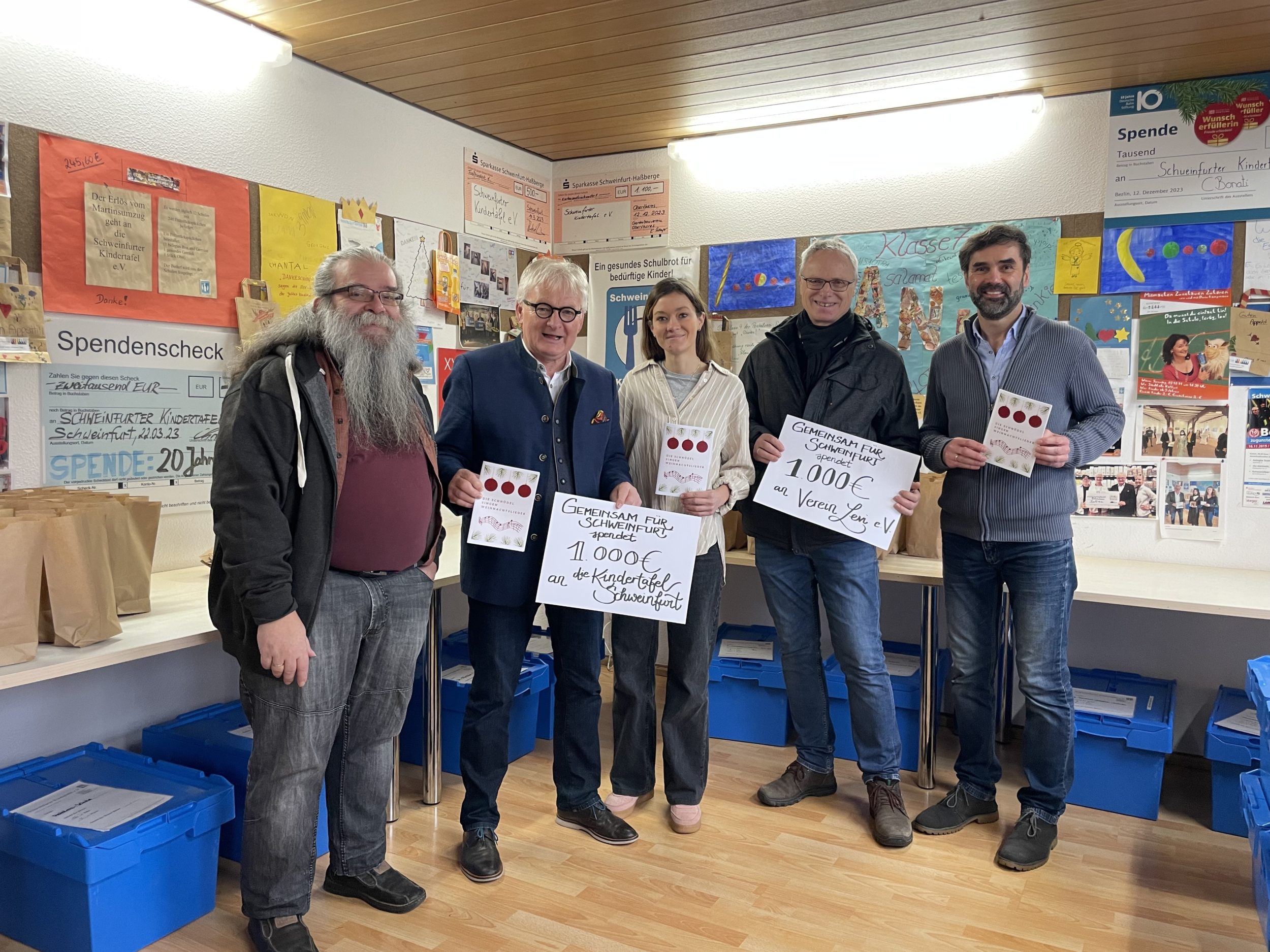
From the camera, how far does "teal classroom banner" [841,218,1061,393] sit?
3.78m

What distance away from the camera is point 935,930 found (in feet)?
7.53

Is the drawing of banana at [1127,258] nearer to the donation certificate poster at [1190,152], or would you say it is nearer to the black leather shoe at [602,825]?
the donation certificate poster at [1190,152]

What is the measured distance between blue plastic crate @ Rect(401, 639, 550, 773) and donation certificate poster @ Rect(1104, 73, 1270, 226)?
9.12 feet

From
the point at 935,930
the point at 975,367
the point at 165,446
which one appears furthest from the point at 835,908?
the point at 165,446

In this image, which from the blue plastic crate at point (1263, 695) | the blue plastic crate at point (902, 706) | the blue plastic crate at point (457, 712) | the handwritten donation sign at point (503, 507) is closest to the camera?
the blue plastic crate at point (1263, 695)

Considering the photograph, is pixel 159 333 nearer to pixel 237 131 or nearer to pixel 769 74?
pixel 237 131

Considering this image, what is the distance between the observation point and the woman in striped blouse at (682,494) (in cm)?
268

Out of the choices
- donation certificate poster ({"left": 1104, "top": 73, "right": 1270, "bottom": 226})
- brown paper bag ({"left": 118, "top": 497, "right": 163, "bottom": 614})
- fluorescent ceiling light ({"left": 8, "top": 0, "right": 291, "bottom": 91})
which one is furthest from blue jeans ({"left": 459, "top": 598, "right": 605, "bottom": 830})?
donation certificate poster ({"left": 1104, "top": 73, "right": 1270, "bottom": 226})

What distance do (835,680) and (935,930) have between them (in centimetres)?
123

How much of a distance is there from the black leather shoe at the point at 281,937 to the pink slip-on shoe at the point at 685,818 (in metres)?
1.10

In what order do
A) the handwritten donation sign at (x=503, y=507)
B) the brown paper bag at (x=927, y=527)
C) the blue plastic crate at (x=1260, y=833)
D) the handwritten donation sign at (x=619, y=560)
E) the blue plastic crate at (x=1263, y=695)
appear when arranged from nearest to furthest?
1. the blue plastic crate at (x=1260, y=833)
2. the blue plastic crate at (x=1263, y=695)
3. the handwritten donation sign at (x=503, y=507)
4. the handwritten donation sign at (x=619, y=560)
5. the brown paper bag at (x=927, y=527)

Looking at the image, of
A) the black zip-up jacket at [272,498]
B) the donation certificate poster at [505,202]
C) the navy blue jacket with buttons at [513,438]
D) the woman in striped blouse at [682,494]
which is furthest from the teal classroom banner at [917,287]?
the black zip-up jacket at [272,498]

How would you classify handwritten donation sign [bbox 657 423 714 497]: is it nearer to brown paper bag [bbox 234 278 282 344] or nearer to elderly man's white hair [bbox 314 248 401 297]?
elderly man's white hair [bbox 314 248 401 297]

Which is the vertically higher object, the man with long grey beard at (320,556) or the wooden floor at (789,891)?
the man with long grey beard at (320,556)
